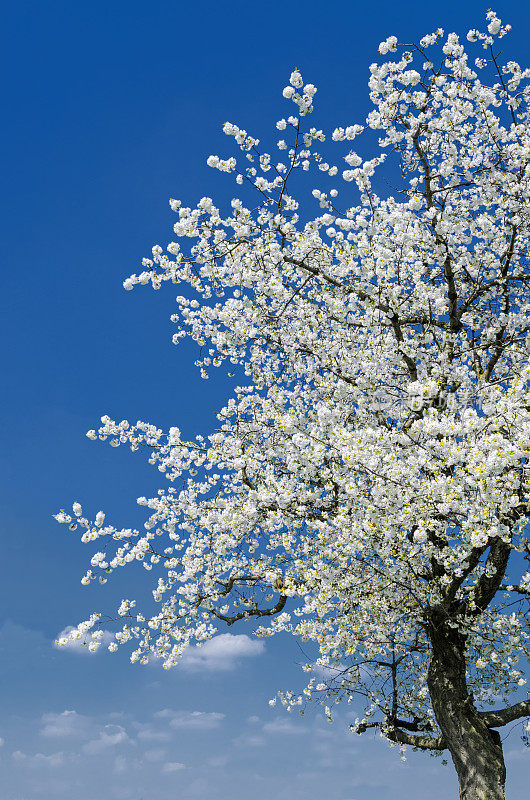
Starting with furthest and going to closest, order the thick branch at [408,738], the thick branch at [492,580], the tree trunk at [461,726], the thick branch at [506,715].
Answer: the thick branch at [408,738]
the thick branch at [492,580]
the thick branch at [506,715]
the tree trunk at [461,726]

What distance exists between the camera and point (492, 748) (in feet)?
32.4

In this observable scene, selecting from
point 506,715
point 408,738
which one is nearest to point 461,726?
point 506,715

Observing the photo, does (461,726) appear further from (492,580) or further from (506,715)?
(492,580)

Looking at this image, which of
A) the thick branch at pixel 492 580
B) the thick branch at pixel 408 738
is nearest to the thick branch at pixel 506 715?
the thick branch at pixel 408 738

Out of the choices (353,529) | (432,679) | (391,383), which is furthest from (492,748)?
(391,383)

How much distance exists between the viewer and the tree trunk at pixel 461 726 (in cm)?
955

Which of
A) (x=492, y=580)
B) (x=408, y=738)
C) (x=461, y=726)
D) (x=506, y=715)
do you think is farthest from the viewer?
(x=408, y=738)

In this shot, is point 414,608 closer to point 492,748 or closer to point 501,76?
point 492,748

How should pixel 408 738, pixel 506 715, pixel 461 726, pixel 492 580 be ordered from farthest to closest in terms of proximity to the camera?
pixel 408 738, pixel 492 580, pixel 506 715, pixel 461 726

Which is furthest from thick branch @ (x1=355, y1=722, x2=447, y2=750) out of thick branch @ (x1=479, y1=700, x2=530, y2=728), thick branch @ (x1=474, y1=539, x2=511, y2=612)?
thick branch @ (x1=474, y1=539, x2=511, y2=612)

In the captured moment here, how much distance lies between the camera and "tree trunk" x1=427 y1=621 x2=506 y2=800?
9.55 m

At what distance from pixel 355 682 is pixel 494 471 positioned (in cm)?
767

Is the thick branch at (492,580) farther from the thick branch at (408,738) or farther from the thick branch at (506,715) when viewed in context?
the thick branch at (408,738)

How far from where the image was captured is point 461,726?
998 cm
